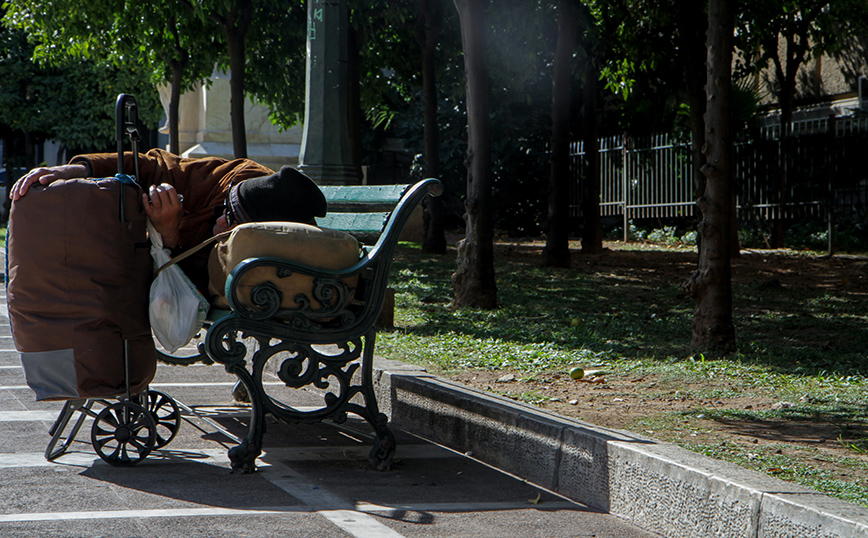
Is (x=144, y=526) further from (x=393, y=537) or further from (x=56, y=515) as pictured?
(x=393, y=537)

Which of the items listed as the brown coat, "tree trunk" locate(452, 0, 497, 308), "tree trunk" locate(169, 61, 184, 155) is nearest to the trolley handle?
the brown coat

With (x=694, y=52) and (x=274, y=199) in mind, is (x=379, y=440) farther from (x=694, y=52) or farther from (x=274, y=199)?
(x=694, y=52)

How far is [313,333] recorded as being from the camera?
13.7 feet

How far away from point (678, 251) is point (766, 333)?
1021 centimetres

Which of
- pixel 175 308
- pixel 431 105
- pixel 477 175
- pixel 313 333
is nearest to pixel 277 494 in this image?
pixel 313 333

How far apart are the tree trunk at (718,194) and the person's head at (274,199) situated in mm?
3277

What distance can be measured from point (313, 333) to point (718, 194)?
11.7ft

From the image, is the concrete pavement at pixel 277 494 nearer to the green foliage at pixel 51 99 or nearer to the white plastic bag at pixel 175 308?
the white plastic bag at pixel 175 308

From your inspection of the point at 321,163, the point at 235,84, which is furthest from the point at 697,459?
the point at 235,84

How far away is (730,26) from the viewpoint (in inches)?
261

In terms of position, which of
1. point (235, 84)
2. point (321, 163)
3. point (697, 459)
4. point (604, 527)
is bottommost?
point (604, 527)

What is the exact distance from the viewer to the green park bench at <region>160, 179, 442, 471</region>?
4.02 meters

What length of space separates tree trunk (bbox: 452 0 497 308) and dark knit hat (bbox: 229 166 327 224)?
4.74 meters

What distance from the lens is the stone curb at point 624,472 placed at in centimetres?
293
